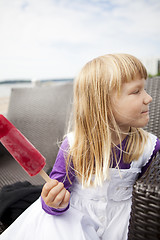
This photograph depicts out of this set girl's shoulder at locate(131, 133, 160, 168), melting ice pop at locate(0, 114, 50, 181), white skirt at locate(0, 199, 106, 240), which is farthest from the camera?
girl's shoulder at locate(131, 133, 160, 168)

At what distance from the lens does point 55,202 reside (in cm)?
85

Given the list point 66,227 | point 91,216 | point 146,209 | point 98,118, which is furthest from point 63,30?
point 146,209

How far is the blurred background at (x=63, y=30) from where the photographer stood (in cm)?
892

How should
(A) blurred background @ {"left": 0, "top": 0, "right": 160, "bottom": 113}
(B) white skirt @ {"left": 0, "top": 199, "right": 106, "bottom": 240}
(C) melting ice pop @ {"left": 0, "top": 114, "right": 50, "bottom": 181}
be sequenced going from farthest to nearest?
(A) blurred background @ {"left": 0, "top": 0, "right": 160, "bottom": 113} < (B) white skirt @ {"left": 0, "top": 199, "right": 106, "bottom": 240} < (C) melting ice pop @ {"left": 0, "top": 114, "right": 50, "bottom": 181}

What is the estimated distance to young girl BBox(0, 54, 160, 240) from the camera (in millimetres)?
975

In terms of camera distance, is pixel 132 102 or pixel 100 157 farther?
pixel 100 157

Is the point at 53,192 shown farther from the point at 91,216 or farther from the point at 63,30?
the point at 63,30

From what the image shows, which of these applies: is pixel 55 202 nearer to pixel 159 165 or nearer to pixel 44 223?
pixel 44 223

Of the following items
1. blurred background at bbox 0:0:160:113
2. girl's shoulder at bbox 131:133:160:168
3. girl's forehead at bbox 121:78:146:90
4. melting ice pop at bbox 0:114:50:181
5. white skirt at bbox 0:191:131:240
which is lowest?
white skirt at bbox 0:191:131:240

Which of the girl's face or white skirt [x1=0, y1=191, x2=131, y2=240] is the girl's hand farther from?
the girl's face

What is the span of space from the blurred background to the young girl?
5962 millimetres

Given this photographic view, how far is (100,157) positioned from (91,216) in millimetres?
293

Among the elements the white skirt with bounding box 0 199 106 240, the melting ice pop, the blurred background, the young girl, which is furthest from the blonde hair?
the blurred background

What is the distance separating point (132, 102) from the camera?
3.16ft
